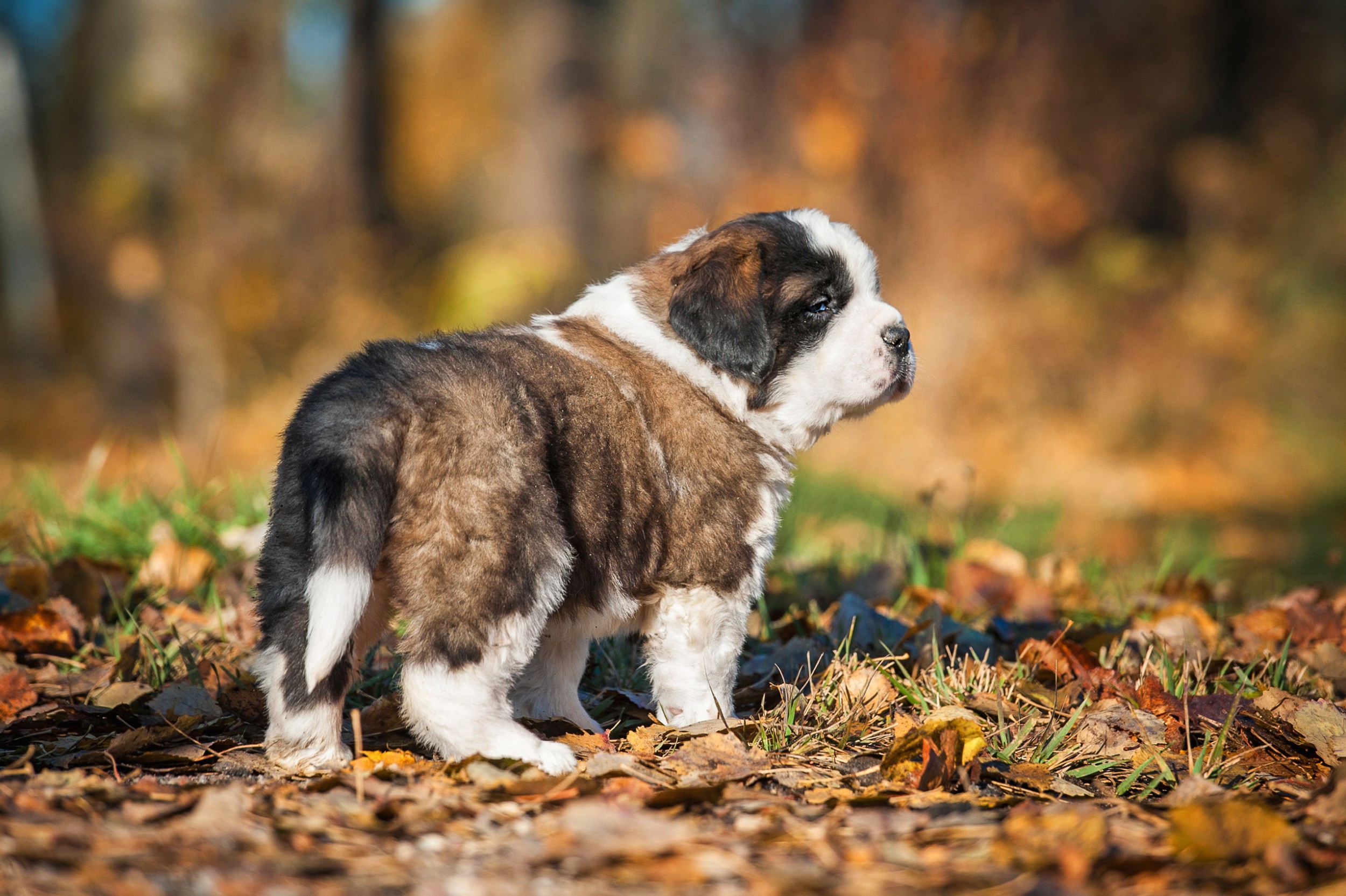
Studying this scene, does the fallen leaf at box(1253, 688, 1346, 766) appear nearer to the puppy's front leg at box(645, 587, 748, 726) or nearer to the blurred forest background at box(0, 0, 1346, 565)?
the puppy's front leg at box(645, 587, 748, 726)

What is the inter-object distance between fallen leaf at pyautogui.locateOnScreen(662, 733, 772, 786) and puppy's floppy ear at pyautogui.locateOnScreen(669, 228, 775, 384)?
1.16 meters

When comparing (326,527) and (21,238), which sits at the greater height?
(21,238)

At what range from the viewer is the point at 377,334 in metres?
11.8

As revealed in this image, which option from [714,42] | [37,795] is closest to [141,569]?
[37,795]

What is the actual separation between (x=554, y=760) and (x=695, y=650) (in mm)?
655

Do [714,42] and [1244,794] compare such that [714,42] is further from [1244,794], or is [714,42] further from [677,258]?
[1244,794]

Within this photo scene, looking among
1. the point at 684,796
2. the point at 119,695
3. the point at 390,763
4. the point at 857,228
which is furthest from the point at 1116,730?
the point at 857,228

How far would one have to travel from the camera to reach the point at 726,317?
3.60 metres

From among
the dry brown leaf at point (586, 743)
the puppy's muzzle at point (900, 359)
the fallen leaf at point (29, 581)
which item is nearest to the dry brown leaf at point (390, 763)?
the dry brown leaf at point (586, 743)

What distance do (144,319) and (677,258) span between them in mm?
10581

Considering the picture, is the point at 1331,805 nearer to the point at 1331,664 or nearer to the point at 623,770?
the point at 623,770

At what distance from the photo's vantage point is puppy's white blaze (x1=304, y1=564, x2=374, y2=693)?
2730mm

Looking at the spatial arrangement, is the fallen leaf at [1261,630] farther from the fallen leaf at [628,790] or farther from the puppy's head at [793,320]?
the fallen leaf at [628,790]

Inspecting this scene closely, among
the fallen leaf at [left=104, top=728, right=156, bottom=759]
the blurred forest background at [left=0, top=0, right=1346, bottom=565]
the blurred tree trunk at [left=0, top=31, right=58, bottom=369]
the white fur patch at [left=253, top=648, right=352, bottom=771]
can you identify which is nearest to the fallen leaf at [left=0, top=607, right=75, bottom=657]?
the fallen leaf at [left=104, top=728, right=156, bottom=759]
